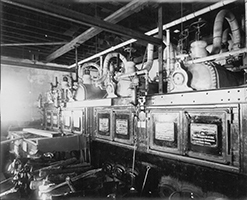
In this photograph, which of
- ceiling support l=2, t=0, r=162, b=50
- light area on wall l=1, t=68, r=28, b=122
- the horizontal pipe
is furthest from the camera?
light area on wall l=1, t=68, r=28, b=122

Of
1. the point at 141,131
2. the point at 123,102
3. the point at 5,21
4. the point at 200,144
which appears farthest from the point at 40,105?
the point at 200,144

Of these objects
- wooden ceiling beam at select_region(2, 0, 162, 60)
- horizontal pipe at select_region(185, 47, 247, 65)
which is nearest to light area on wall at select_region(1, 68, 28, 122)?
wooden ceiling beam at select_region(2, 0, 162, 60)

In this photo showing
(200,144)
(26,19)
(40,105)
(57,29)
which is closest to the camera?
(200,144)

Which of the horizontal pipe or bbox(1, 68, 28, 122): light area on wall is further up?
the horizontal pipe

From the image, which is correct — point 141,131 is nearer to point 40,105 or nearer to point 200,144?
point 200,144

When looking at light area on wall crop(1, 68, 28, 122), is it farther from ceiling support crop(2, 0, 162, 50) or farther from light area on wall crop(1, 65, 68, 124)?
ceiling support crop(2, 0, 162, 50)

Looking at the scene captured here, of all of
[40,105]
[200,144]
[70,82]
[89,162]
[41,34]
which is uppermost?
[41,34]

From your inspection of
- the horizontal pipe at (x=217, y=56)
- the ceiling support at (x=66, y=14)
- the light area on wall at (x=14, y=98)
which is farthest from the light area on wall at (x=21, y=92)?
the horizontal pipe at (x=217, y=56)

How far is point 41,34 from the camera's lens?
536cm

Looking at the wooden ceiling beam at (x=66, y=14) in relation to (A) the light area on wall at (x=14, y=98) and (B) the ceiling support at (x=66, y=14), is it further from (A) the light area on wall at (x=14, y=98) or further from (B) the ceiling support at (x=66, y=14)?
(A) the light area on wall at (x=14, y=98)

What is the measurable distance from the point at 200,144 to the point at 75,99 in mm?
3960

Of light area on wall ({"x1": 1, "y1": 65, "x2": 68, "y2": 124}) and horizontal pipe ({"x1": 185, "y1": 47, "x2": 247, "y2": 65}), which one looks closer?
horizontal pipe ({"x1": 185, "y1": 47, "x2": 247, "y2": 65})

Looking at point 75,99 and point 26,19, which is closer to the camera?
point 26,19

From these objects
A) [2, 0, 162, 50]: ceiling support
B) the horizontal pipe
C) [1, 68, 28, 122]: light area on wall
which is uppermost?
[2, 0, 162, 50]: ceiling support
